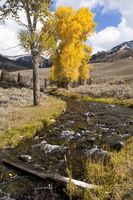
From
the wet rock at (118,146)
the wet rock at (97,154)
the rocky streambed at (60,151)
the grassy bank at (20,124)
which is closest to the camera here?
the rocky streambed at (60,151)

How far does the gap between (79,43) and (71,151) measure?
159ft

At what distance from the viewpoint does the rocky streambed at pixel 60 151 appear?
1141cm

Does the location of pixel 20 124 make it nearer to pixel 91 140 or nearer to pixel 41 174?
pixel 91 140

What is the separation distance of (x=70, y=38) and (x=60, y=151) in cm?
4630

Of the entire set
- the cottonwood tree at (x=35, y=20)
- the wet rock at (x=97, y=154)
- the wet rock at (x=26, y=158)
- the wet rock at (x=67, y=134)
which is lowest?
the wet rock at (x=67, y=134)

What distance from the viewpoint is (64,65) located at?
62031mm

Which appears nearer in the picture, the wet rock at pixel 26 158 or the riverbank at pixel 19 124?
the wet rock at pixel 26 158

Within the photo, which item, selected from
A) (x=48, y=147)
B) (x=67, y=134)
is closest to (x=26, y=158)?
(x=48, y=147)

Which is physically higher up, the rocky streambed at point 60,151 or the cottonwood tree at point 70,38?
the cottonwood tree at point 70,38

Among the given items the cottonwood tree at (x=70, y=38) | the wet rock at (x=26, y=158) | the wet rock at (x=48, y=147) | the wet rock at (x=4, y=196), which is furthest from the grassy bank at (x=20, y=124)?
the cottonwood tree at (x=70, y=38)

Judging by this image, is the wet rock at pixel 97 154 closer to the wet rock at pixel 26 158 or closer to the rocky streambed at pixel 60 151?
the rocky streambed at pixel 60 151

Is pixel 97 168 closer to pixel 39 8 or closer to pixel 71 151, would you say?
pixel 71 151

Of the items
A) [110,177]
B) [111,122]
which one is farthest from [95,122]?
[110,177]

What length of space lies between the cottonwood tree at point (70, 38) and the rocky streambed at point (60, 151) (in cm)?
3496
